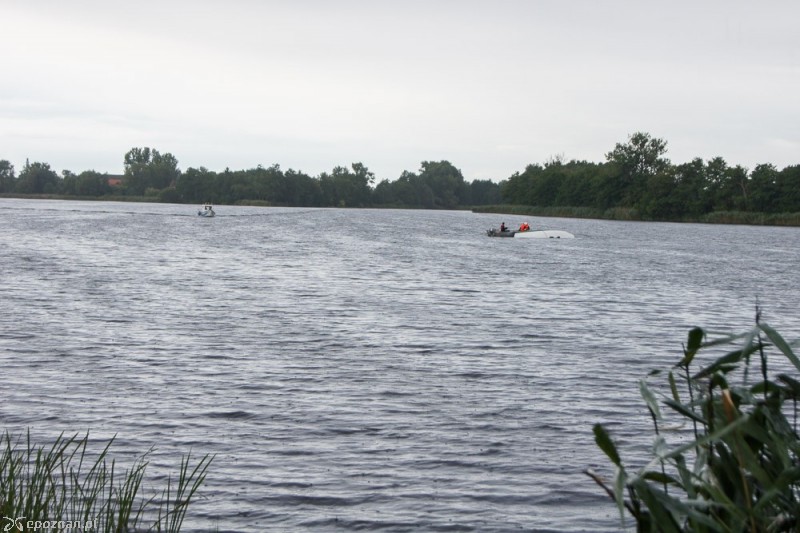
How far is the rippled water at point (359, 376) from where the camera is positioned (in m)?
11.4

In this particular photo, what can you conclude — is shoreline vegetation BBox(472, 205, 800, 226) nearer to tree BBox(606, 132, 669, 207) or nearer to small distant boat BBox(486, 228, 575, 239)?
tree BBox(606, 132, 669, 207)

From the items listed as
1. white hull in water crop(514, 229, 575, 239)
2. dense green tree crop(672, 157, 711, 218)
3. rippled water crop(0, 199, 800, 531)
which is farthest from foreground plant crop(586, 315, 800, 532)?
dense green tree crop(672, 157, 711, 218)

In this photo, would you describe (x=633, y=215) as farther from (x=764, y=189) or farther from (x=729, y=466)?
(x=729, y=466)

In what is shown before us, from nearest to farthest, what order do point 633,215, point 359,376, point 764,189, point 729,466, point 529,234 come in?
1. point 729,466
2. point 359,376
3. point 529,234
4. point 764,189
5. point 633,215

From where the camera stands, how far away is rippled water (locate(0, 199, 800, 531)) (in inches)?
450

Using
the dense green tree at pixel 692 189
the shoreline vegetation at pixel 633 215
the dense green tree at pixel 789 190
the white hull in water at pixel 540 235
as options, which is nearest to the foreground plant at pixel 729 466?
the white hull in water at pixel 540 235

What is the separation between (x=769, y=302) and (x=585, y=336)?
1273 centimetres

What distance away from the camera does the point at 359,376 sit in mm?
18359

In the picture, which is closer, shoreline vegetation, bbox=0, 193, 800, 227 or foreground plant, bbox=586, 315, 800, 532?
foreground plant, bbox=586, 315, 800, 532

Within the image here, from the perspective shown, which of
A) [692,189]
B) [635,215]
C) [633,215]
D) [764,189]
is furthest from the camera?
[633,215]

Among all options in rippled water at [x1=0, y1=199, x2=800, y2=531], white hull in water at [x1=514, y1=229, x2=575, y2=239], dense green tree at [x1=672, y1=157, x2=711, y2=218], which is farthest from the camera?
dense green tree at [x1=672, y1=157, x2=711, y2=218]

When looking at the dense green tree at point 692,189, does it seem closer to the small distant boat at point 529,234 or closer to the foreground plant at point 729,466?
the small distant boat at point 529,234

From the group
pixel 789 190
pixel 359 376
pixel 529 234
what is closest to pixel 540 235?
pixel 529 234

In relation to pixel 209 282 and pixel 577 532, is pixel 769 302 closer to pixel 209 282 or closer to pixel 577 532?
pixel 209 282
